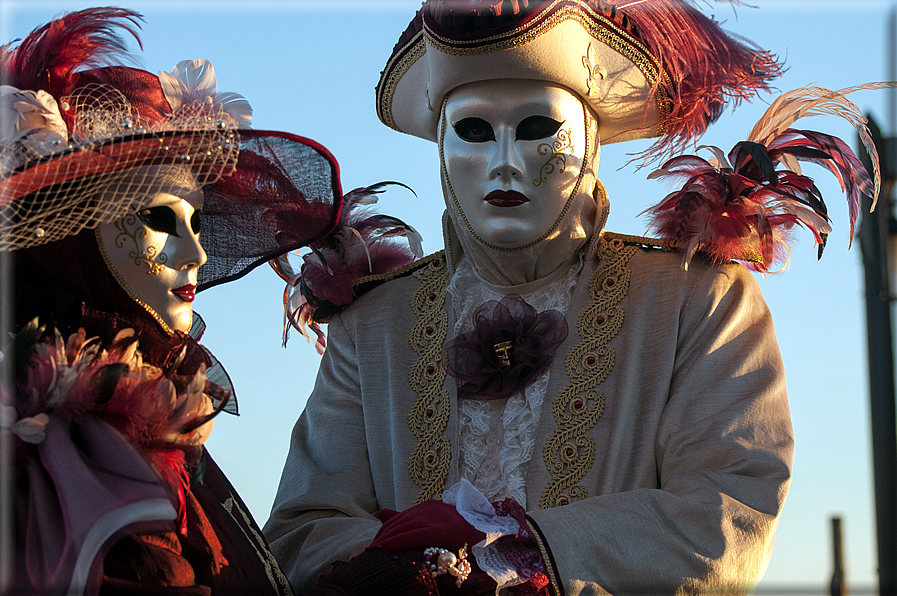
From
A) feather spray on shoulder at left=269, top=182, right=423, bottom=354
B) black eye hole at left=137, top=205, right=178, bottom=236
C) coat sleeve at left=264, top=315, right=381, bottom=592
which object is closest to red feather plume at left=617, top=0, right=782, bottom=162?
feather spray on shoulder at left=269, top=182, right=423, bottom=354

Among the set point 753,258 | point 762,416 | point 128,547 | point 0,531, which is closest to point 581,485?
point 762,416

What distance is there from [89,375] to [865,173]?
2.58m

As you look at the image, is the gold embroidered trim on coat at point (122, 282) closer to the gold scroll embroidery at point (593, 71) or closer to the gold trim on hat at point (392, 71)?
the gold trim on hat at point (392, 71)

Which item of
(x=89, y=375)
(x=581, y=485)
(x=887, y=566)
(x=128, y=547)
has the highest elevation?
(x=89, y=375)

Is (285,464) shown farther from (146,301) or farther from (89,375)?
(89,375)

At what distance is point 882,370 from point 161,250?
2.56 meters

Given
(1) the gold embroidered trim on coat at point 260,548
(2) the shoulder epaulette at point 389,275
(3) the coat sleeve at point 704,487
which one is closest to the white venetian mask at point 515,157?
(2) the shoulder epaulette at point 389,275

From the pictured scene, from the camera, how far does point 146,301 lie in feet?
9.11

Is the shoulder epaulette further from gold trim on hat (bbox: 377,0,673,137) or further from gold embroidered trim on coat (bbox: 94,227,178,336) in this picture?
gold embroidered trim on coat (bbox: 94,227,178,336)

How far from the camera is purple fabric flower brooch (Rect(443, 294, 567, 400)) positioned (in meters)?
3.66

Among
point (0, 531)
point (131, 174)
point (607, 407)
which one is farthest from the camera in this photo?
point (607, 407)

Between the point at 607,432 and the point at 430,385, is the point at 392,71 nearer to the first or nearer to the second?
the point at 430,385

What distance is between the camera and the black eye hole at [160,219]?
2807mm

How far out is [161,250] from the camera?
281 cm
